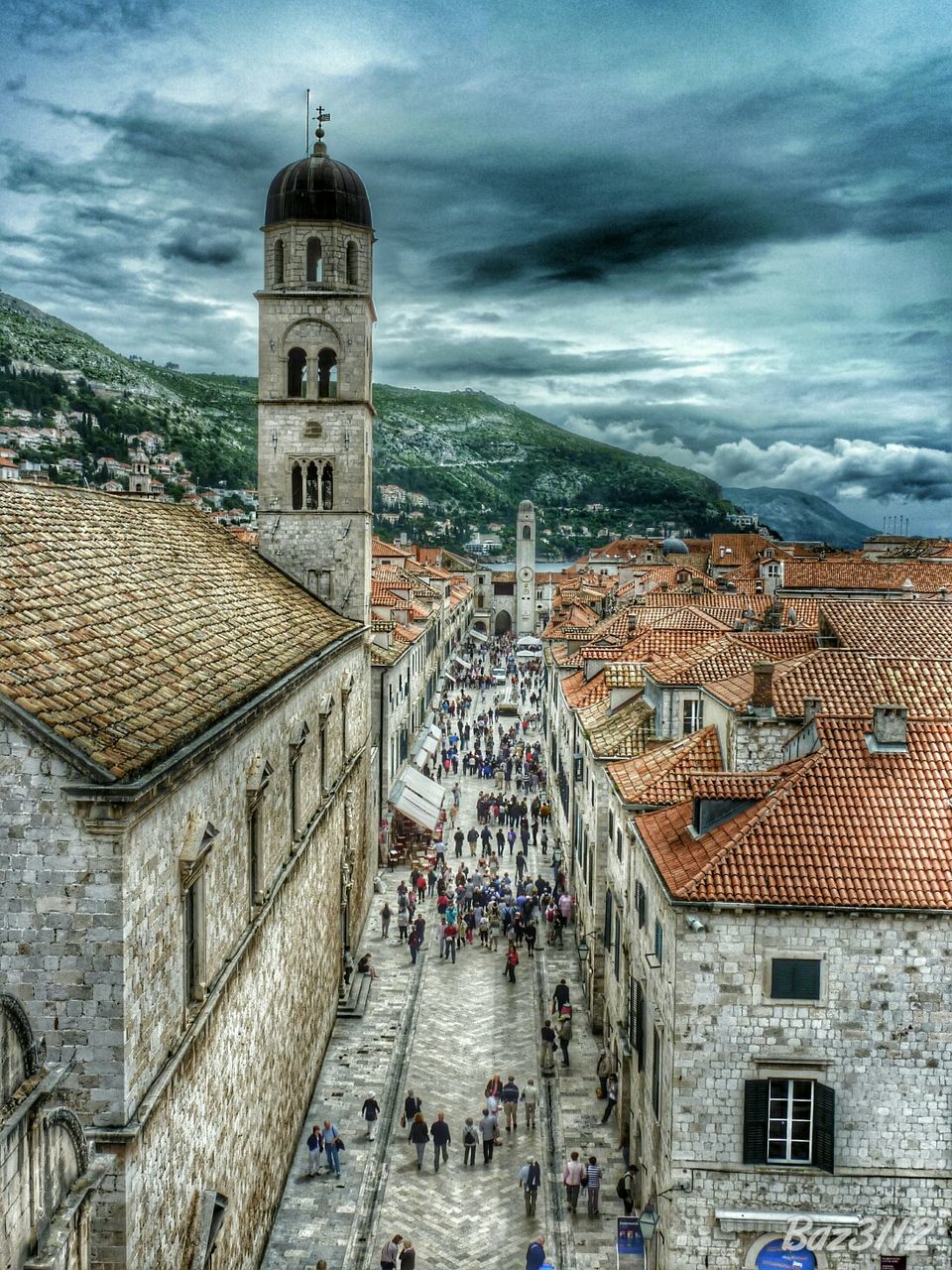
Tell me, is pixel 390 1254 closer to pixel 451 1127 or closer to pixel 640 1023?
pixel 451 1127

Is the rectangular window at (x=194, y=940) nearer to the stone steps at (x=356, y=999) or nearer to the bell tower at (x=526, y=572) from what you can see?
the stone steps at (x=356, y=999)

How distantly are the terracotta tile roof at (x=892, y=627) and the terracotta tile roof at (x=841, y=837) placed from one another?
9.78m

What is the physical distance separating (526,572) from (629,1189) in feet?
386

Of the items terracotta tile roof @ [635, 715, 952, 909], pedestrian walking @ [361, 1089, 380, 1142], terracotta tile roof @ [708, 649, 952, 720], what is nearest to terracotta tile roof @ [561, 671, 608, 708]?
terracotta tile roof @ [708, 649, 952, 720]

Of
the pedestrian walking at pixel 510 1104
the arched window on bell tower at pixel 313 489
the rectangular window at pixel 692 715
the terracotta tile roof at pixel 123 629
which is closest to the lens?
the terracotta tile roof at pixel 123 629

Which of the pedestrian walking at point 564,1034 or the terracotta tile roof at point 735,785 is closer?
the terracotta tile roof at point 735,785

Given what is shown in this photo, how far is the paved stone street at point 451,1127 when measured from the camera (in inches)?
760

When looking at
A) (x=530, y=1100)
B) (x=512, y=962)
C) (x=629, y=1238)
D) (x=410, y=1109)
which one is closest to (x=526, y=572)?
(x=512, y=962)

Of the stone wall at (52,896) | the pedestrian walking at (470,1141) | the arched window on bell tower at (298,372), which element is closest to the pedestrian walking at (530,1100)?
the pedestrian walking at (470,1141)

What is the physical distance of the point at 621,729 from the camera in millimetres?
30438

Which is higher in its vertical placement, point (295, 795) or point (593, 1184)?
point (295, 795)

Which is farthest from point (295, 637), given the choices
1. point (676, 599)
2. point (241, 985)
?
point (676, 599)

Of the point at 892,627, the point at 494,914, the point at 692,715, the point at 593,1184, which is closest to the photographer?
the point at 593,1184

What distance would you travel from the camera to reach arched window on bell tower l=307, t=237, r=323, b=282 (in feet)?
109
